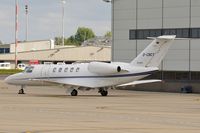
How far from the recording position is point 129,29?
59.6m

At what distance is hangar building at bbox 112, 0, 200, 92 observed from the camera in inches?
2132

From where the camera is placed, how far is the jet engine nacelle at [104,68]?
1714 inches

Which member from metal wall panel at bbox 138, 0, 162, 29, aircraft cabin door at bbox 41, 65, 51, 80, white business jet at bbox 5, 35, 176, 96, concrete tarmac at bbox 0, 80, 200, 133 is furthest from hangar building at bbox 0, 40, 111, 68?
concrete tarmac at bbox 0, 80, 200, 133

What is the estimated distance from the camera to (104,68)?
4422cm

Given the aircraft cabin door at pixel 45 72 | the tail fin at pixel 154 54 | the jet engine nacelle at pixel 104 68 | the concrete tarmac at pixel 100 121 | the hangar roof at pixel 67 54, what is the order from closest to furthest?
1. the concrete tarmac at pixel 100 121
2. the jet engine nacelle at pixel 104 68
3. the tail fin at pixel 154 54
4. the aircraft cabin door at pixel 45 72
5. the hangar roof at pixel 67 54

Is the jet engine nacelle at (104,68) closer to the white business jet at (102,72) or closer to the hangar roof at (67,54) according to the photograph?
the white business jet at (102,72)

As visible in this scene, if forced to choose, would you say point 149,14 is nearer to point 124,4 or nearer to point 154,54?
point 124,4

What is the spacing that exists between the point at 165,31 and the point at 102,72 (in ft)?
46.2

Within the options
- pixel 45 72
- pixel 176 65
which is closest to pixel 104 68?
pixel 45 72

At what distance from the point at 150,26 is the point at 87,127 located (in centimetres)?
3784

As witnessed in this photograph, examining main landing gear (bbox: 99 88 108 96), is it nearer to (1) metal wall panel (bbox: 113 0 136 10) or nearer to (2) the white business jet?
(2) the white business jet

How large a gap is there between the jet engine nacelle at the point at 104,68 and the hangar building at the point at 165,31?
12821 mm

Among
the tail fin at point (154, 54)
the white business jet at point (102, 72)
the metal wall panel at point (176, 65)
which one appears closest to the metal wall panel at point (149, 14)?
the metal wall panel at point (176, 65)

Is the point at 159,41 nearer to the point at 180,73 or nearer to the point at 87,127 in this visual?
the point at 180,73
